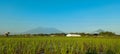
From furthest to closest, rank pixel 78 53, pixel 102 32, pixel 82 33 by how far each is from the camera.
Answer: pixel 102 32, pixel 82 33, pixel 78 53

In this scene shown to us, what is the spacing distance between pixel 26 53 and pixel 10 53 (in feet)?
1.53

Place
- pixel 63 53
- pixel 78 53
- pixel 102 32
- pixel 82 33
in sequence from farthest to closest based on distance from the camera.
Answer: pixel 102 32, pixel 82 33, pixel 78 53, pixel 63 53

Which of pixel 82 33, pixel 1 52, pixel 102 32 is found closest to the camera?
pixel 1 52

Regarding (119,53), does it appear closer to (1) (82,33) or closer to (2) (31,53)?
(2) (31,53)

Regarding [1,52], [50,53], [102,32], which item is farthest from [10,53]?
[102,32]

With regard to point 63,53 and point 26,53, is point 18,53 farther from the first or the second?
point 63,53

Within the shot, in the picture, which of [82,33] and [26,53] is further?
[82,33]

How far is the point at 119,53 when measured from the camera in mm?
5586

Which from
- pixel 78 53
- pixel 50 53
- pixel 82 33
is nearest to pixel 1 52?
pixel 50 53

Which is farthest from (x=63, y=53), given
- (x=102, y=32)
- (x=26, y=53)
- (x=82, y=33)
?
(x=102, y=32)

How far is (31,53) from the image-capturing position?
18.9ft

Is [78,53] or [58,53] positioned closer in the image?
[58,53]

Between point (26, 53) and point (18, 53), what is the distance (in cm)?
64

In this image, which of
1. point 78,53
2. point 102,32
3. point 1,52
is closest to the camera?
point 1,52
